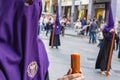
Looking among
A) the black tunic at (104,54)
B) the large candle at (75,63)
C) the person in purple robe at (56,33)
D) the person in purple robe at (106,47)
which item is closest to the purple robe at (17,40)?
the large candle at (75,63)

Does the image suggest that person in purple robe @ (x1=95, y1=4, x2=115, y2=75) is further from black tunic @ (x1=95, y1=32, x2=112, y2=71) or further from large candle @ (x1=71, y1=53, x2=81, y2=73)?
large candle @ (x1=71, y1=53, x2=81, y2=73)

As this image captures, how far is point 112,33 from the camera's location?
13.7 metres

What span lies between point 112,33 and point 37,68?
11.7 metres

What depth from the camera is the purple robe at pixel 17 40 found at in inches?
76.8

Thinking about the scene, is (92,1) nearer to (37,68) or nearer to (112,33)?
(112,33)

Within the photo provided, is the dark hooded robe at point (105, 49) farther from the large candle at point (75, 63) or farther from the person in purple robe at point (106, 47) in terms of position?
the large candle at point (75, 63)

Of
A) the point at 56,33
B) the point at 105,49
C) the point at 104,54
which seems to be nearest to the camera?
the point at 104,54

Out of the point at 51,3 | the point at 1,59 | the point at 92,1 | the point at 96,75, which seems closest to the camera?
the point at 1,59

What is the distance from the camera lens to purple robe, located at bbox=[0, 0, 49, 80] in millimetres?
1951

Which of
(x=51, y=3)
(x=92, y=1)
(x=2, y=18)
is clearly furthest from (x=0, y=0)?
(x=51, y=3)

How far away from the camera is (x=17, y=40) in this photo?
1.98 m

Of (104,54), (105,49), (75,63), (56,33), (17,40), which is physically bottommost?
(56,33)

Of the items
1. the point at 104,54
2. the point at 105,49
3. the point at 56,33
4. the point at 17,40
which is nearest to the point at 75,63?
the point at 17,40

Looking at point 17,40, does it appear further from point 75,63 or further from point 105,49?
point 105,49
